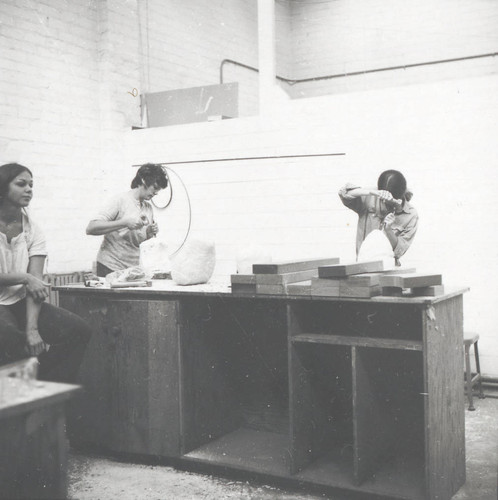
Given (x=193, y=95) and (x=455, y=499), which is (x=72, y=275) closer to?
(x=193, y=95)

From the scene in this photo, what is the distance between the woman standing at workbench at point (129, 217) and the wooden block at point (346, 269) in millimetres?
1864

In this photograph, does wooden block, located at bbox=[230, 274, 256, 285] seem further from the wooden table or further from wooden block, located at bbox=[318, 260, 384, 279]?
the wooden table

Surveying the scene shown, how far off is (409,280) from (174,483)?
4.94 ft

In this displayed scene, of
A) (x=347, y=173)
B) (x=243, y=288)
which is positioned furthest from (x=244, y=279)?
(x=347, y=173)

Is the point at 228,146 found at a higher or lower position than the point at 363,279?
higher

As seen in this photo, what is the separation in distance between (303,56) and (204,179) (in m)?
3.60

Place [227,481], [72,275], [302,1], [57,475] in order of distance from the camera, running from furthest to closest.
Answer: [302,1]
[72,275]
[227,481]
[57,475]

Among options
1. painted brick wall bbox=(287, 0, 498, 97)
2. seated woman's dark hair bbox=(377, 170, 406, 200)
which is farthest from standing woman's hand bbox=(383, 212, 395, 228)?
painted brick wall bbox=(287, 0, 498, 97)

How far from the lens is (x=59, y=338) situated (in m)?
3.30

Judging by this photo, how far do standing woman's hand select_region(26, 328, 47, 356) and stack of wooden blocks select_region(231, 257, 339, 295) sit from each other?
38.9 inches

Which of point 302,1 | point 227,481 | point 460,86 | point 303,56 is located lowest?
point 227,481

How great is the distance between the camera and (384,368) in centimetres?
315

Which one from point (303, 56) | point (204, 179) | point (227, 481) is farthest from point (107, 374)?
point (303, 56)

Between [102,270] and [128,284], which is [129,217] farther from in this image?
[128,284]
